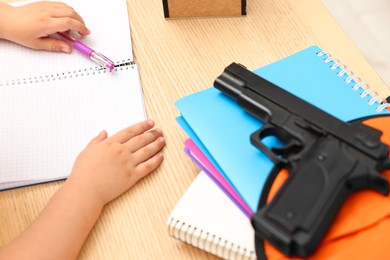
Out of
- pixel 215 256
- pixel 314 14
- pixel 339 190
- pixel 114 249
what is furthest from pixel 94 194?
pixel 314 14

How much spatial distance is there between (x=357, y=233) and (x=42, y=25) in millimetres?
622

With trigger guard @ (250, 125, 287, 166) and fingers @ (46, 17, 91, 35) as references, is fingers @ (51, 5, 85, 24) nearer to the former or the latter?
fingers @ (46, 17, 91, 35)

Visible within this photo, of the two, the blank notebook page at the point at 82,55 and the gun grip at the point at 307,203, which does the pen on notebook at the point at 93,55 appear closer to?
the blank notebook page at the point at 82,55

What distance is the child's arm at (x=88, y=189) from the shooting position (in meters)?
0.61

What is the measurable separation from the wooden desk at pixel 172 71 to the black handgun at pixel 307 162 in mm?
124

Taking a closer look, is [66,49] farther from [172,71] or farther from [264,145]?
[264,145]

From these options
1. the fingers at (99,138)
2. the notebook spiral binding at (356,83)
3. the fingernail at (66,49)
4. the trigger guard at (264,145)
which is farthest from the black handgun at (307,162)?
the fingernail at (66,49)

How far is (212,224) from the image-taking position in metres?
0.60

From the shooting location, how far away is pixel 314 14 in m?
0.86

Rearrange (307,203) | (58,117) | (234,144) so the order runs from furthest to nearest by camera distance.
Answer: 1. (58,117)
2. (234,144)
3. (307,203)

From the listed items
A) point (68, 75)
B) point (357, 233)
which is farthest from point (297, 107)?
point (68, 75)

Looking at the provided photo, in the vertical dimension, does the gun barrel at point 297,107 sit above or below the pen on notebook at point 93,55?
above

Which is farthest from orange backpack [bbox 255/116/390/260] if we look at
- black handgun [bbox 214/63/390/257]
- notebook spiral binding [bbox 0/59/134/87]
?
notebook spiral binding [bbox 0/59/134/87]

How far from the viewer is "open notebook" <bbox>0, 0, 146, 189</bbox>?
712 millimetres
